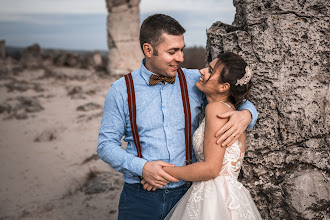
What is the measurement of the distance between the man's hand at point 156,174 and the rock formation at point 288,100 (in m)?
0.64

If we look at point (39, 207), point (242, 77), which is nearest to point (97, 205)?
point (39, 207)

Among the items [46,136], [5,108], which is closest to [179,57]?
[46,136]

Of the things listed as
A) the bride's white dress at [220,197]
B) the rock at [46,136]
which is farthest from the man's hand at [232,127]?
the rock at [46,136]

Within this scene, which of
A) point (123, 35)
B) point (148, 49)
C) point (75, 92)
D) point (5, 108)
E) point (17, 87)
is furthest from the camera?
point (123, 35)

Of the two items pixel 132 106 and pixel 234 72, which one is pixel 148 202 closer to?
pixel 132 106

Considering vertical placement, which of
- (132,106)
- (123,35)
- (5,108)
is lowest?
(5,108)

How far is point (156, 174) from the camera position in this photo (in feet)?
5.64

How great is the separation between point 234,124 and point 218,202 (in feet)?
1.49

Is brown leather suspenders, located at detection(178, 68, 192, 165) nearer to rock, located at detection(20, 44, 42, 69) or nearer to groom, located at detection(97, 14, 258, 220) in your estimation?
groom, located at detection(97, 14, 258, 220)

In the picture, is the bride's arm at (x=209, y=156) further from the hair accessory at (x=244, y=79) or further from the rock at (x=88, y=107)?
the rock at (x=88, y=107)

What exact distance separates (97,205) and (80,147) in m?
2.44

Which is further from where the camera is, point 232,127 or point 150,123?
point 150,123

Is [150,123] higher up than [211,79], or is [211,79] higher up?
[211,79]

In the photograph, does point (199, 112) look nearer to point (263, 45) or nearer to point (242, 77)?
point (242, 77)
